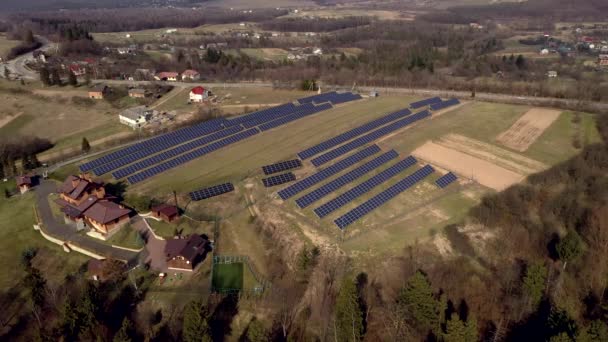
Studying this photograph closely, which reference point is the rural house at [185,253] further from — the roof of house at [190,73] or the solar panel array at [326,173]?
the roof of house at [190,73]

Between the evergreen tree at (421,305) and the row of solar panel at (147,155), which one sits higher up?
the row of solar panel at (147,155)

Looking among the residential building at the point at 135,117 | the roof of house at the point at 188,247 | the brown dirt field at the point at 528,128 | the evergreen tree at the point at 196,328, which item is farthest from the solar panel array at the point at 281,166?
the brown dirt field at the point at 528,128

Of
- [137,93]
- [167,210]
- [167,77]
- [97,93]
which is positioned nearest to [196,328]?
[167,210]

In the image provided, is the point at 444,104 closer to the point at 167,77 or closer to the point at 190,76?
the point at 190,76

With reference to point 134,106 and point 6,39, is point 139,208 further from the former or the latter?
point 6,39

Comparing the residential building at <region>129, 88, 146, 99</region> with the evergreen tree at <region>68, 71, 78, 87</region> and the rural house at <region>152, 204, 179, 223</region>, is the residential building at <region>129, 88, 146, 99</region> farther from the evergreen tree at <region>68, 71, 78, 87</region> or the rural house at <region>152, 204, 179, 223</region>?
the rural house at <region>152, 204, 179, 223</region>

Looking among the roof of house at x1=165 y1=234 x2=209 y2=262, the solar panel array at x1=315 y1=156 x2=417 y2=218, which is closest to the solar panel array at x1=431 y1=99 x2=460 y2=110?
the solar panel array at x1=315 y1=156 x2=417 y2=218
